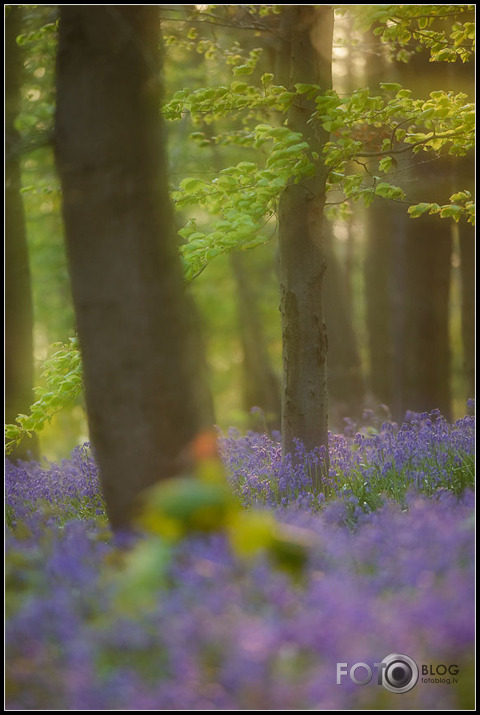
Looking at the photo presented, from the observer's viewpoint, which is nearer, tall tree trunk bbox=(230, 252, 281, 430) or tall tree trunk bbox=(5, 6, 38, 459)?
tall tree trunk bbox=(5, 6, 38, 459)

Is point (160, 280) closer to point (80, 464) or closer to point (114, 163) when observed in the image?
point (114, 163)

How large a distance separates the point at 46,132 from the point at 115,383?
4.92 ft

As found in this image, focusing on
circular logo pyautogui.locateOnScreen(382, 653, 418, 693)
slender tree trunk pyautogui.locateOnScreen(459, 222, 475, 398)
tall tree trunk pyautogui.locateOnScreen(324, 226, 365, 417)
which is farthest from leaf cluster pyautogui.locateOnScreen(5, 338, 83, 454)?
slender tree trunk pyautogui.locateOnScreen(459, 222, 475, 398)

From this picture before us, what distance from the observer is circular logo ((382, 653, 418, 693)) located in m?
2.37

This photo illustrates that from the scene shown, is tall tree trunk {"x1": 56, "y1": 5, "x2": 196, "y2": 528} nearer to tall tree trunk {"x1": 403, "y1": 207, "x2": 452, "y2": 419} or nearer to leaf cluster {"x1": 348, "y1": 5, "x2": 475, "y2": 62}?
leaf cluster {"x1": 348, "y1": 5, "x2": 475, "y2": 62}

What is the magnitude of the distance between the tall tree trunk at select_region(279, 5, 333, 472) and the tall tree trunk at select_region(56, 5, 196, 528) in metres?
2.55

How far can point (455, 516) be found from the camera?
335 centimetres

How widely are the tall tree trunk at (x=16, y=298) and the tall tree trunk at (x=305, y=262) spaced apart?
412 cm

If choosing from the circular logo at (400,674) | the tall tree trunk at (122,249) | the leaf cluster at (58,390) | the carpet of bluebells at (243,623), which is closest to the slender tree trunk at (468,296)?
the leaf cluster at (58,390)

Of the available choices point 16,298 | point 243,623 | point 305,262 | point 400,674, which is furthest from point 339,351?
point 243,623

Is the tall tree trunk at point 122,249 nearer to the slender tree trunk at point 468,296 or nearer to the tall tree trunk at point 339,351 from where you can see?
the slender tree trunk at point 468,296

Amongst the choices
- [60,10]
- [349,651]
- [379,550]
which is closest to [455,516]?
[379,550]

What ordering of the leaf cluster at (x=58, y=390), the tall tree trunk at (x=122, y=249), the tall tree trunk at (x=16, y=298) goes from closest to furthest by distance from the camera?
the tall tree trunk at (x=122, y=249) < the leaf cluster at (x=58, y=390) < the tall tree trunk at (x=16, y=298)

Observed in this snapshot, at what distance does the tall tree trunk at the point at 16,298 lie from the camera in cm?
877
